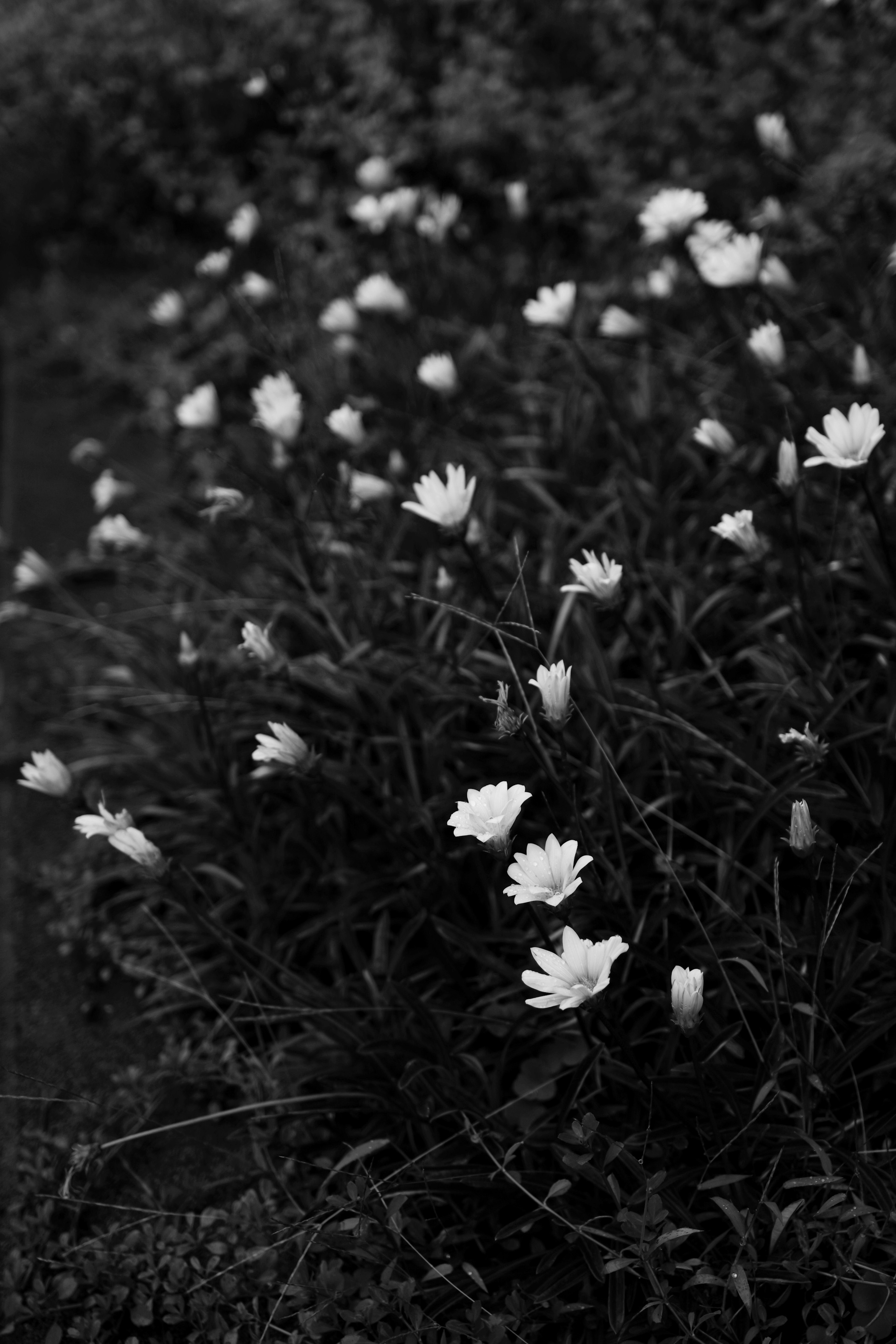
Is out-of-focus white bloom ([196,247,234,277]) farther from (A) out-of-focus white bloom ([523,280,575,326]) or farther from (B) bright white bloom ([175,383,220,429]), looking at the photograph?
(A) out-of-focus white bloom ([523,280,575,326])

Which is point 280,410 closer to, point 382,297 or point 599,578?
point 382,297

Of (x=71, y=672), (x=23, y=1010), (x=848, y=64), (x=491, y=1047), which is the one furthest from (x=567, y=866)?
(x=848, y=64)

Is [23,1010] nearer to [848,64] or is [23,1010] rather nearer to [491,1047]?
[491,1047]

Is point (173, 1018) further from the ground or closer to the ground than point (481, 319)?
closer to the ground

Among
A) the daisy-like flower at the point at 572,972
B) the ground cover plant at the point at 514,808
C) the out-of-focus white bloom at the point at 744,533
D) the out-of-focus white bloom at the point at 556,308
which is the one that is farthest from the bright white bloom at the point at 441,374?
the daisy-like flower at the point at 572,972

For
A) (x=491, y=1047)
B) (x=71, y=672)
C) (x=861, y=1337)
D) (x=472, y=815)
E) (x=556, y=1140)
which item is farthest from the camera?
(x=71, y=672)

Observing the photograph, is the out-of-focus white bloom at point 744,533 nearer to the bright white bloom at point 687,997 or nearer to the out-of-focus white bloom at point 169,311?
the bright white bloom at point 687,997

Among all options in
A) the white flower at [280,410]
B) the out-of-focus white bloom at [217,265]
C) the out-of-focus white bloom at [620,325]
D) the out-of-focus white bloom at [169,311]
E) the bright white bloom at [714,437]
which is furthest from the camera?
the out-of-focus white bloom at [169,311]
